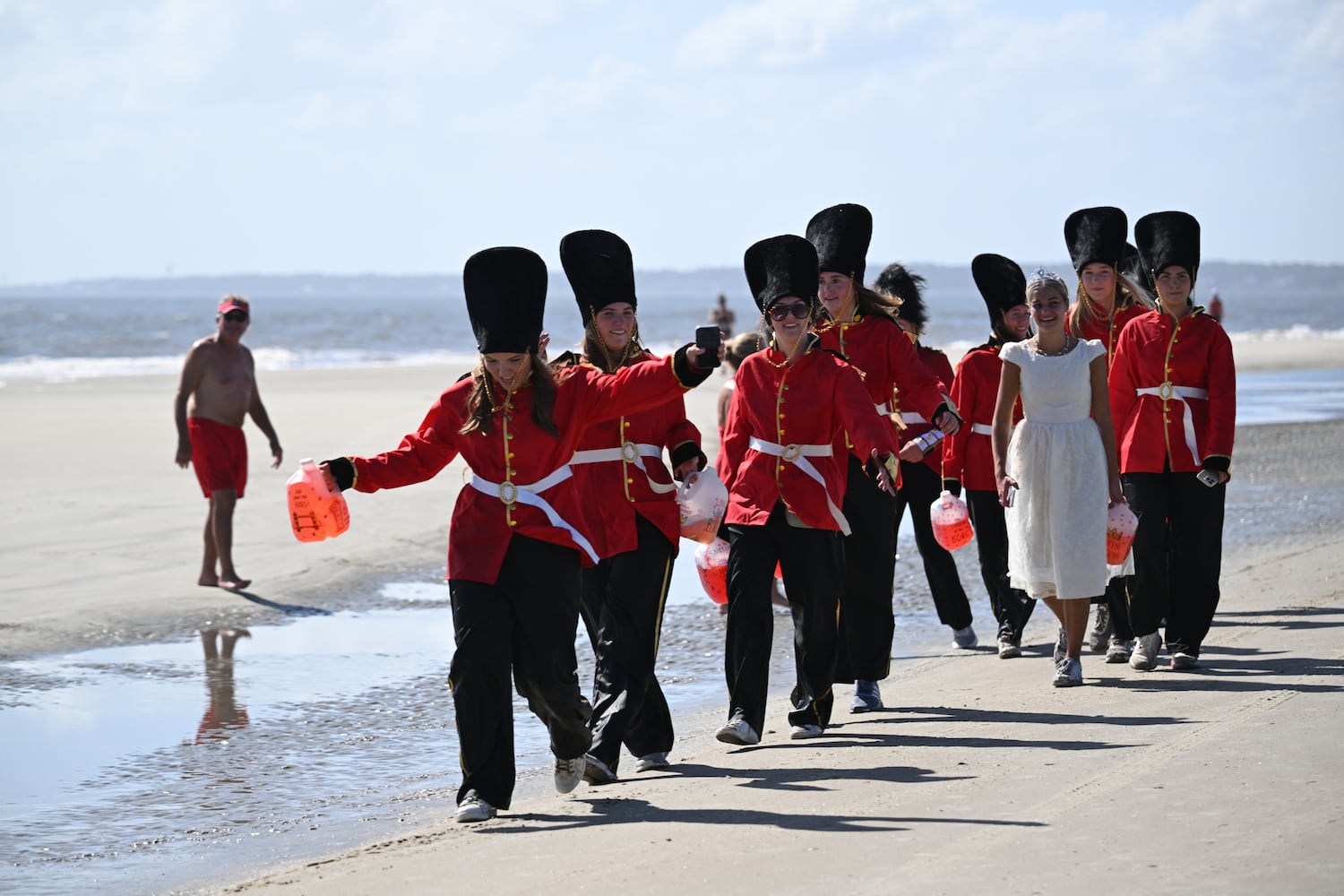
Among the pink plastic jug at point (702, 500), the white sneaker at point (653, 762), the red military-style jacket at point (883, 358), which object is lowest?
the white sneaker at point (653, 762)

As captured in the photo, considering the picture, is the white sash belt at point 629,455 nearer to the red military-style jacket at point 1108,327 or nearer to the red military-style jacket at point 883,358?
the red military-style jacket at point 883,358

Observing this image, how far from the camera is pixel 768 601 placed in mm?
7613

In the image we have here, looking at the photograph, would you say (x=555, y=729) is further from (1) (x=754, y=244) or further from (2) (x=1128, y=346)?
(2) (x=1128, y=346)

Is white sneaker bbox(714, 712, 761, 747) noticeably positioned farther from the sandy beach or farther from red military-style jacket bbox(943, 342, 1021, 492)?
red military-style jacket bbox(943, 342, 1021, 492)

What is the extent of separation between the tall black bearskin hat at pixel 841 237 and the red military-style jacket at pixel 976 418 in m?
1.69

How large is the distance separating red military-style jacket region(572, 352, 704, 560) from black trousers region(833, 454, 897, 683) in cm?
129

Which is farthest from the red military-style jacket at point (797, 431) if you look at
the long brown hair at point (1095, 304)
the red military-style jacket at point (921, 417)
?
the long brown hair at point (1095, 304)

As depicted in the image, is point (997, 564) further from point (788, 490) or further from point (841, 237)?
point (788, 490)

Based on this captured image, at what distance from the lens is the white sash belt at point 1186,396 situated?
886cm

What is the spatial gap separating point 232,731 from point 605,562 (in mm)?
2191

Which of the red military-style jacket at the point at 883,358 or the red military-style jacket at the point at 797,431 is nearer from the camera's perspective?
the red military-style jacket at the point at 797,431

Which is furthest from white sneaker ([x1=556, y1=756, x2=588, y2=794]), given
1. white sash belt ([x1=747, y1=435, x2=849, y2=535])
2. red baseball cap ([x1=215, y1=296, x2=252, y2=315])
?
red baseball cap ([x1=215, y1=296, x2=252, y2=315])

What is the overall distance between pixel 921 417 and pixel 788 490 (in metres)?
1.96

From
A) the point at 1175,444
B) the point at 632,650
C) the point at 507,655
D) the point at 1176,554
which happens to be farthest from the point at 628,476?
the point at 1176,554
